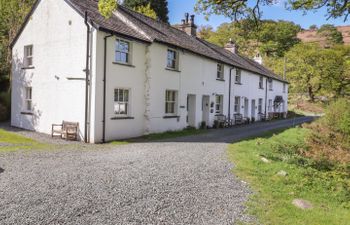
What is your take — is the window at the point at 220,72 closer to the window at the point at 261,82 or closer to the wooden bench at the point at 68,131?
the window at the point at 261,82

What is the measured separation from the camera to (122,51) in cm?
1625

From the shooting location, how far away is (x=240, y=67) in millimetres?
28031

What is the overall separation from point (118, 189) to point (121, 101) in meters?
9.20

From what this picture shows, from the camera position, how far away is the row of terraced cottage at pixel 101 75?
15062mm

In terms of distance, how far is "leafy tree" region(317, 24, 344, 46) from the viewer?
97000mm

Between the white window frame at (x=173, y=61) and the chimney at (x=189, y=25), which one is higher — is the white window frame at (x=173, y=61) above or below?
below

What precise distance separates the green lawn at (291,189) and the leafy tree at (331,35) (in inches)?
3671

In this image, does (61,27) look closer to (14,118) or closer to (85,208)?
(14,118)

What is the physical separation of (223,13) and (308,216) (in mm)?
9164

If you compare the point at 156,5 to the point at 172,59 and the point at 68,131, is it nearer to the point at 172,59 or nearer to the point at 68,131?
the point at 172,59

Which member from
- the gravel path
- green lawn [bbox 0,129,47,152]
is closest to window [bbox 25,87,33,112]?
green lawn [bbox 0,129,47,152]

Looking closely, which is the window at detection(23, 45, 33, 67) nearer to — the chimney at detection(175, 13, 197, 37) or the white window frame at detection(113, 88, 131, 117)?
the white window frame at detection(113, 88, 131, 117)

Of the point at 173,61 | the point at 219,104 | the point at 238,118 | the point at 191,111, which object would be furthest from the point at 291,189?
the point at 238,118

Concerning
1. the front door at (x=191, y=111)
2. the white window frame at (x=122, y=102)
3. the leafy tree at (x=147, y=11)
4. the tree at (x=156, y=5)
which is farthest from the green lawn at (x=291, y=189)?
the tree at (x=156, y=5)
